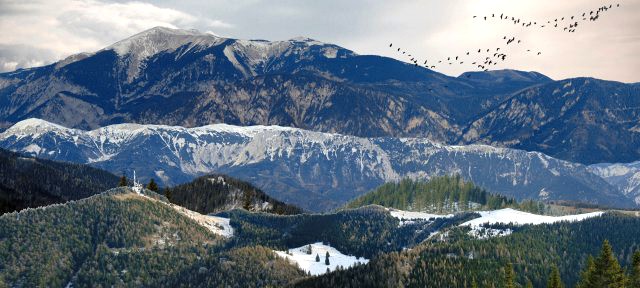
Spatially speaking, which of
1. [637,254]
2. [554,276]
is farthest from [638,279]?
[554,276]

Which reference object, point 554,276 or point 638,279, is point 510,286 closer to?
point 554,276

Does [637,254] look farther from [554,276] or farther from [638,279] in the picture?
[554,276]

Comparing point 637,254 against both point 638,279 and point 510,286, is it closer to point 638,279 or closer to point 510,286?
point 638,279

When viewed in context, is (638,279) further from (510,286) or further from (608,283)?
(510,286)

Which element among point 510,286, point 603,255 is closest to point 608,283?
point 603,255

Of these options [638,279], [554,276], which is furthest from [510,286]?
[638,279]
